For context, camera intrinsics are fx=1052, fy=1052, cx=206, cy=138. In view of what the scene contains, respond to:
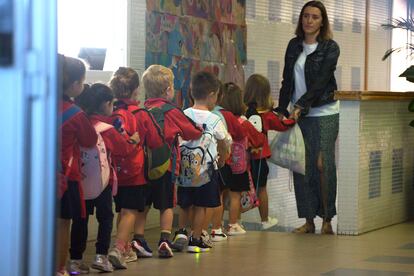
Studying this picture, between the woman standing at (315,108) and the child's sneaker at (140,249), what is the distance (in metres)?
2.35

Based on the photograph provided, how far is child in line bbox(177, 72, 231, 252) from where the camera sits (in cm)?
859

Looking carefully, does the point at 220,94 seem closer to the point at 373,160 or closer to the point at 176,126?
the point at 176,126

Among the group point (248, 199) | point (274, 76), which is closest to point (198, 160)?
point (248, 199)

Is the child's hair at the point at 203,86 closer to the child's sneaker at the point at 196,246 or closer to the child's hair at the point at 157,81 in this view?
the child's hair at the point at 157,81

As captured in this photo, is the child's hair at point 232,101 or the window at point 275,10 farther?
the window at point 275,10

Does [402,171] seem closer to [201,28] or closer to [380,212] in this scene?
[380,212]

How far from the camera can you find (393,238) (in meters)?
9.85

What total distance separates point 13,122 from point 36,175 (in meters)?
0.14

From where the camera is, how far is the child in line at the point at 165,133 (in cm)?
811

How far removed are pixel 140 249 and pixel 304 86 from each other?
2.73 m

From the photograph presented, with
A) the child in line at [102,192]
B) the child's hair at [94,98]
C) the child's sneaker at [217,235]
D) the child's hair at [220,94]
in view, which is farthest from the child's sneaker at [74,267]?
the child's hair at [220,94]

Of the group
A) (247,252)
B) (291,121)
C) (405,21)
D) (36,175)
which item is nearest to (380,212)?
(291,121)

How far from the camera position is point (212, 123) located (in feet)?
28.2

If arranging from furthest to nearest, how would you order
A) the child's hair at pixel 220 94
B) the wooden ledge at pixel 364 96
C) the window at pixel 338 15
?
the window at pixel 338 15, the wooden ledge at pixel 364 96, the child's hair at pixel 220 94
